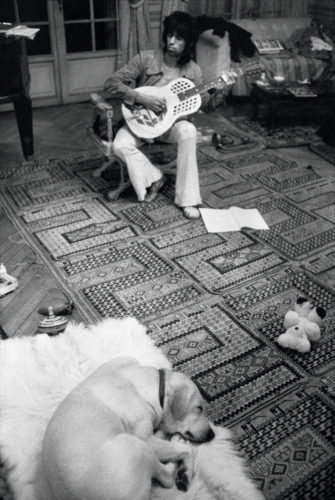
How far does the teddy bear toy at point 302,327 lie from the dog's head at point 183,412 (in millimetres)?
664

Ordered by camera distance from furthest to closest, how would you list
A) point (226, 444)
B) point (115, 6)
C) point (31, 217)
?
point (115, 6) < point (31, 217) < point (226, 444)

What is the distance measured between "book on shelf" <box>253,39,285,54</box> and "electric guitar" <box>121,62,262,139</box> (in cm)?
218

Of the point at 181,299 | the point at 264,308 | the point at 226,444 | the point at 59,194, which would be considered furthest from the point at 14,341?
the point at 59,194

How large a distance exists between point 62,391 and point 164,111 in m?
1.95

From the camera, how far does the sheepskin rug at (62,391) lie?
1523 mm

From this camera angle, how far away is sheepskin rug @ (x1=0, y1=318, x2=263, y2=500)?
5.00ft

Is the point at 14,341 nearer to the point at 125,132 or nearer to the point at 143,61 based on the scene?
the point at 125,132

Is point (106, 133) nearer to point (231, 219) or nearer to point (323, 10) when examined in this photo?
point (231, 219)

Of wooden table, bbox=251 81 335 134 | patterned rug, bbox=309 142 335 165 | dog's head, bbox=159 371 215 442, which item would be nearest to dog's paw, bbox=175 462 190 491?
dog's head, bbox=159 371 215 442

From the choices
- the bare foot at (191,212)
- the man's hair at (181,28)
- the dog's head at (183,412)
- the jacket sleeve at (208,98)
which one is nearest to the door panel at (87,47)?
the man's hair at (181,28)

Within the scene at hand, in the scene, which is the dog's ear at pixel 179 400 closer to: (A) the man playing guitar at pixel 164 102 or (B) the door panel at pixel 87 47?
(A) the man playing guitar at pixel 164 102

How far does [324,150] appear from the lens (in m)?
4.11

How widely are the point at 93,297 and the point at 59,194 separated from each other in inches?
46.7

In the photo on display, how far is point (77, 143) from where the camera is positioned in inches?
162
